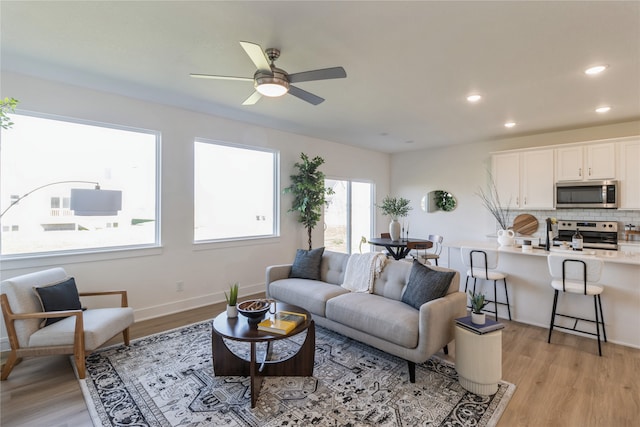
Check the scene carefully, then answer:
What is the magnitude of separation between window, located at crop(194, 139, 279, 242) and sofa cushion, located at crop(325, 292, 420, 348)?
242 cm

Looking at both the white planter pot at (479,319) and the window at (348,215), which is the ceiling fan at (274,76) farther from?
the window at (348,215)

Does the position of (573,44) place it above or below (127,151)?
above

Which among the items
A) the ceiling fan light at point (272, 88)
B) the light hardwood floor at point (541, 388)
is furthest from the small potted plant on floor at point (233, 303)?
the ceiling fan light at point (272, 88)

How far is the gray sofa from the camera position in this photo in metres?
2.44

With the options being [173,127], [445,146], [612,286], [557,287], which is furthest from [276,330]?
[445,146]

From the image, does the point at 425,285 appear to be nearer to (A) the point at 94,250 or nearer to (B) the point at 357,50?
(B) the point at 357,50

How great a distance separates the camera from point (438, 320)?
8.11ft

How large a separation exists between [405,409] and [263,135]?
4.32 metres

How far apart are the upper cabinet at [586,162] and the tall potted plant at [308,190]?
4.04 metres

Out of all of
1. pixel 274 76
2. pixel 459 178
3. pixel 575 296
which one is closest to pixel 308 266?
pixel 274 76

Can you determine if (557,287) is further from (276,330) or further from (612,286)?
(276,330)

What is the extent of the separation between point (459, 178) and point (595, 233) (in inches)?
97.1

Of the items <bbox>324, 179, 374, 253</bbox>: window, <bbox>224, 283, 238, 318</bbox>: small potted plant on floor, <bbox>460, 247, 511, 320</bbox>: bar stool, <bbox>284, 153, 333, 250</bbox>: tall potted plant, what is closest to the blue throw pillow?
<bbox>224, 283, 238, 318</bbox>: small potted plant on floor

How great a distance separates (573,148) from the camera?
4.93 meters
